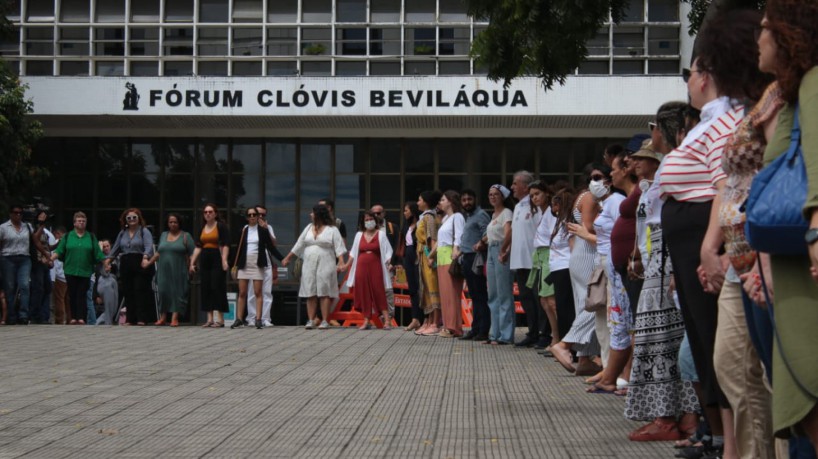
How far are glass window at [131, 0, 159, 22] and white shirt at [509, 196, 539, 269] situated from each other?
18514 millimetres

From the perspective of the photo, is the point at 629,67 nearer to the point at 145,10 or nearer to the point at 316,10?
the point at 316,10

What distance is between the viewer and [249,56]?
30.1 meters

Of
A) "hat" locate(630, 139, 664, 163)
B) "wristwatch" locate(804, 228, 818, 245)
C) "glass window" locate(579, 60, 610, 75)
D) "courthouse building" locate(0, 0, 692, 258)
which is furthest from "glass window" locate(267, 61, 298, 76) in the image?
"wristwatch" locate(804, 228, 818, 245)

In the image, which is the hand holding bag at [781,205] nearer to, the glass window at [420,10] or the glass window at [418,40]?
the glass window at [418,40]

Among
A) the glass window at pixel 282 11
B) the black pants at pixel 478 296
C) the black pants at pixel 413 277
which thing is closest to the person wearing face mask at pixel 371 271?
the black pants at pixel 413 277

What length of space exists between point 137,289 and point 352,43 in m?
Result: 11.5

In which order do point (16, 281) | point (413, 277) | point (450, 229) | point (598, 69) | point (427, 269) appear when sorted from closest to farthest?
point (450, 229) → point (427, 269) → point (413, 277) → point (16, 281) → point (598, 69)

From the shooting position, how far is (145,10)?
99.9 feet

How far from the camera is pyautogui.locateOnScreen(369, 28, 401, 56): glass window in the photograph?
98.9ft

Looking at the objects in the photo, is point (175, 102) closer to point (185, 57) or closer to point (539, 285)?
point (185, 57)

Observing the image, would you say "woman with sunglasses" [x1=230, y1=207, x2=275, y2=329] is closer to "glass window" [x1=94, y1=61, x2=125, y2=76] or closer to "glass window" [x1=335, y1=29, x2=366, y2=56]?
"glass window" [x1=335, y1=29, x2=366, y2=56]

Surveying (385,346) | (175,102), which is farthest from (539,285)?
(175,102)

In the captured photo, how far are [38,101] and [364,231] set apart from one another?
1227 cm

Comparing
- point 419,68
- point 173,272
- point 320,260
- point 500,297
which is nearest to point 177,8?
point 419,68
